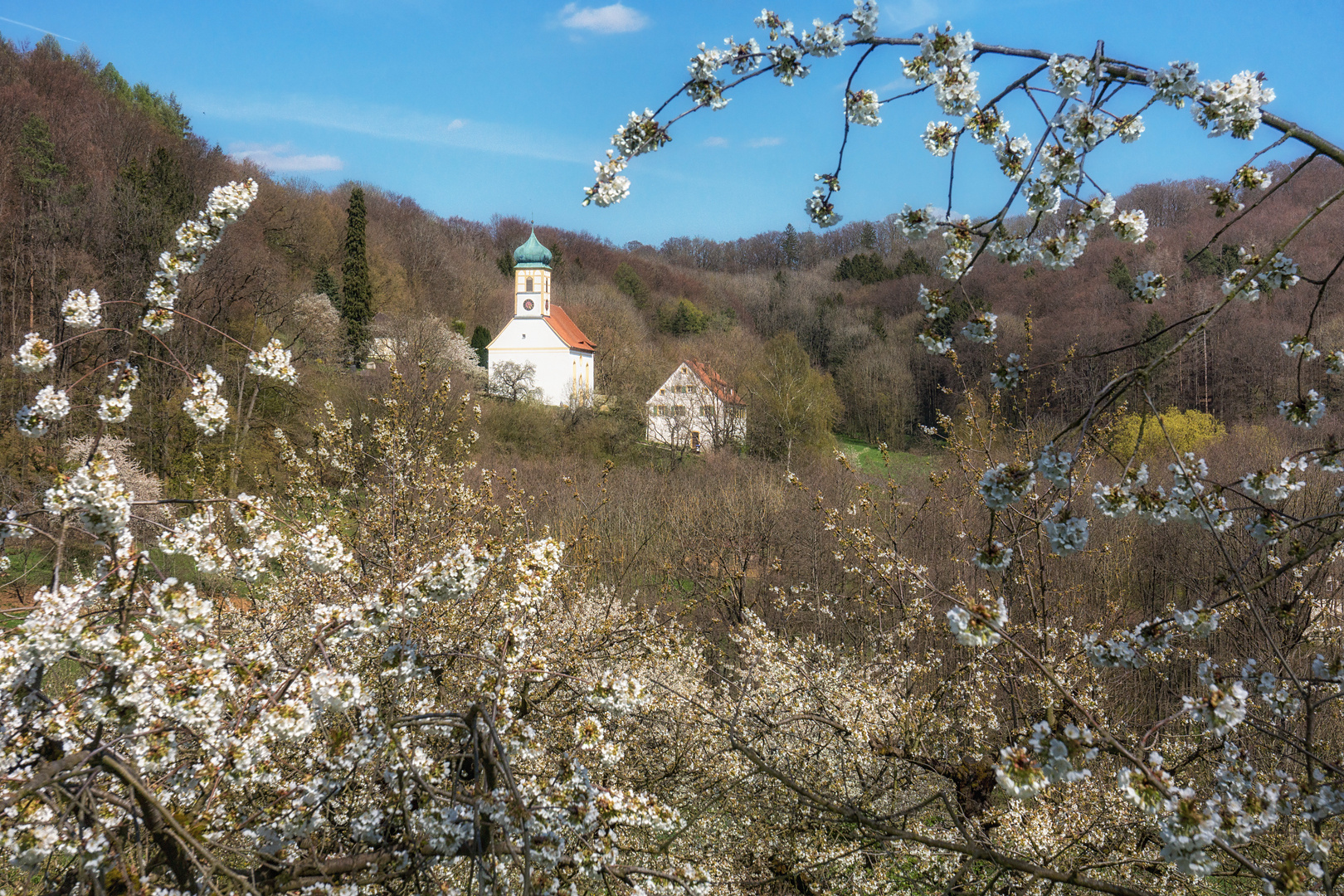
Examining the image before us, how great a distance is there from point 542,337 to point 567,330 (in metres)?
2.05

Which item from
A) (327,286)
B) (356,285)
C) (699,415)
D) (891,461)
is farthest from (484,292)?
(891,461)

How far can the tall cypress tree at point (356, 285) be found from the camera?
106 ft

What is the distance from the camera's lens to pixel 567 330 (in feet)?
164

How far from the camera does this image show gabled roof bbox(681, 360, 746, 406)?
3012 centimetres

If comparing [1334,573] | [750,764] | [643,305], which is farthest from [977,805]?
[643,305]

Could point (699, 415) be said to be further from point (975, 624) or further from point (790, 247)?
point (790, 247)

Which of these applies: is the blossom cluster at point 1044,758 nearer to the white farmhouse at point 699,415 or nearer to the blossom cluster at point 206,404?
the blossom cluster at point 206,404

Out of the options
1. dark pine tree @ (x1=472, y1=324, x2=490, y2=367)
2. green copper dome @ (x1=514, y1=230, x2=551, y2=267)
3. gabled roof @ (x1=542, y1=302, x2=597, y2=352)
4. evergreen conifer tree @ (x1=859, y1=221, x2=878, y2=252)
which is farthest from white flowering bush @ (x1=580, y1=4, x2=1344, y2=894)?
evergreen conifer tree @ (x1=859, y1=221, x2=878, y2=252)

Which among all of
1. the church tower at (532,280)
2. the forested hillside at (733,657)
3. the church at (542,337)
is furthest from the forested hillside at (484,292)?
the church tower at (532,280)

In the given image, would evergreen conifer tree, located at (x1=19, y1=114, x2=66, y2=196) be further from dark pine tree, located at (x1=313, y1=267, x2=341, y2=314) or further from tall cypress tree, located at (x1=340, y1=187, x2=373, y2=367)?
dark pine tree, located at (x1=313, y1=267, x2=341, y2=314)

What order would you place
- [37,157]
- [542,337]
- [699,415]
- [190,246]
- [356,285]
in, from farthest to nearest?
[542,337] < [356,285] < [699,415] < [37,157] < [190,246]

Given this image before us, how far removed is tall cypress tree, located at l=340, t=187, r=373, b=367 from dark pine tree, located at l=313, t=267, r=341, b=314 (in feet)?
1.21

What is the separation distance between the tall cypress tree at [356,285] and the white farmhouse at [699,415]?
38.0 feet

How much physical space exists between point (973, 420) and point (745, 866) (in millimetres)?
3184
